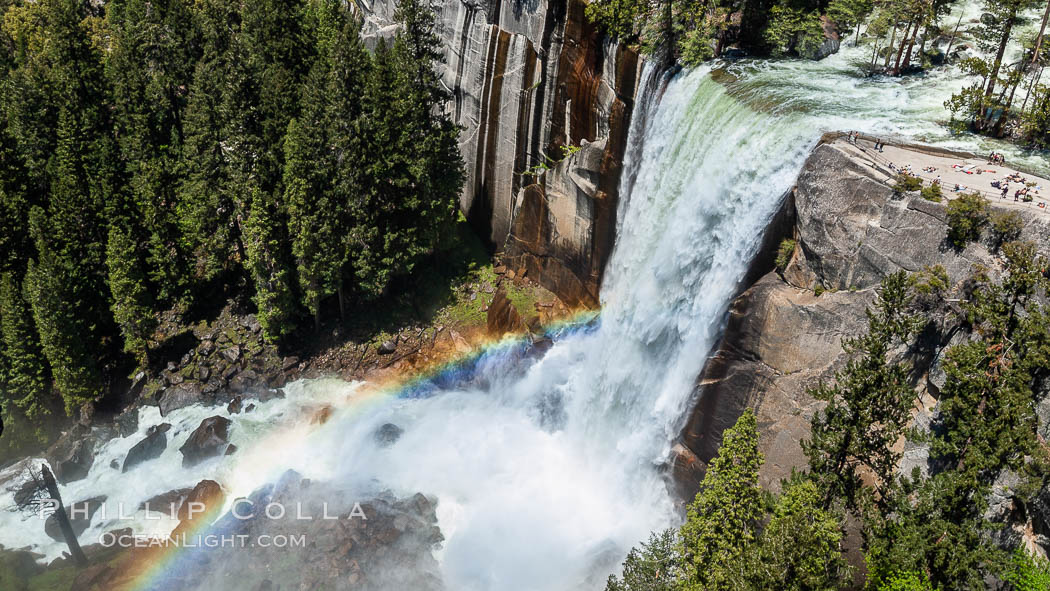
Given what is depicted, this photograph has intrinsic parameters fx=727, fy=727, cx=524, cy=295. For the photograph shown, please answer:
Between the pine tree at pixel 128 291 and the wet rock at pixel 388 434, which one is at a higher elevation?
the pine tree at pixel 128 291

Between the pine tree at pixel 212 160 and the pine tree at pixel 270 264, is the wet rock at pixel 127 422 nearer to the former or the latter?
the pine tree at pixel 270 264

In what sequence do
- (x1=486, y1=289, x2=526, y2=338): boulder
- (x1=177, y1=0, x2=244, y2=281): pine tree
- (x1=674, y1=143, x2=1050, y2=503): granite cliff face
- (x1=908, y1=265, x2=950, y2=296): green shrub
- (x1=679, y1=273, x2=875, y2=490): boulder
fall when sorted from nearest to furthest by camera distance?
(x1=908, y1=265, x2=950, y2=296): green shrub → (x1=674, y1=143, x2=1050, y2=503): granite cliff face → (x1=679, y1=273, x2=875, y2=490): boulder → (x1=177, y1=0, x2=244, y2=281): pine tree → (x1=486, y1=289, x2=526, y2=338): boulder

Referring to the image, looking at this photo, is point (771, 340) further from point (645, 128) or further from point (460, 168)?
point (460, 168)

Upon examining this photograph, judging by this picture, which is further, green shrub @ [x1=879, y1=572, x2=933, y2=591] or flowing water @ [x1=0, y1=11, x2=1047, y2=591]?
flowing water @ [x1=0, y1=11, x2=1047, y2=591]

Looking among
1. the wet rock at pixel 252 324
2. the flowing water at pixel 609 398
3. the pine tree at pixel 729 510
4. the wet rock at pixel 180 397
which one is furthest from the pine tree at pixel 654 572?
the wet rock at pixel 252 324

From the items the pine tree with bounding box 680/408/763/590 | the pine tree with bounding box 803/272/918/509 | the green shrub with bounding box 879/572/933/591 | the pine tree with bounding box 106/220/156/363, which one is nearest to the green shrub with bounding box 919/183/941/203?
the pine tree with bounding box 803/272/918/509

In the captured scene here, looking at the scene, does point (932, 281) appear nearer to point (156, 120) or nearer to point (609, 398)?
point (609, 398)

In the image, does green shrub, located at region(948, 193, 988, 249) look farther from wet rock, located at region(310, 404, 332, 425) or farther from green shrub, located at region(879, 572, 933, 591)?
wet rock, located at region(310, 404, 332, 425)
